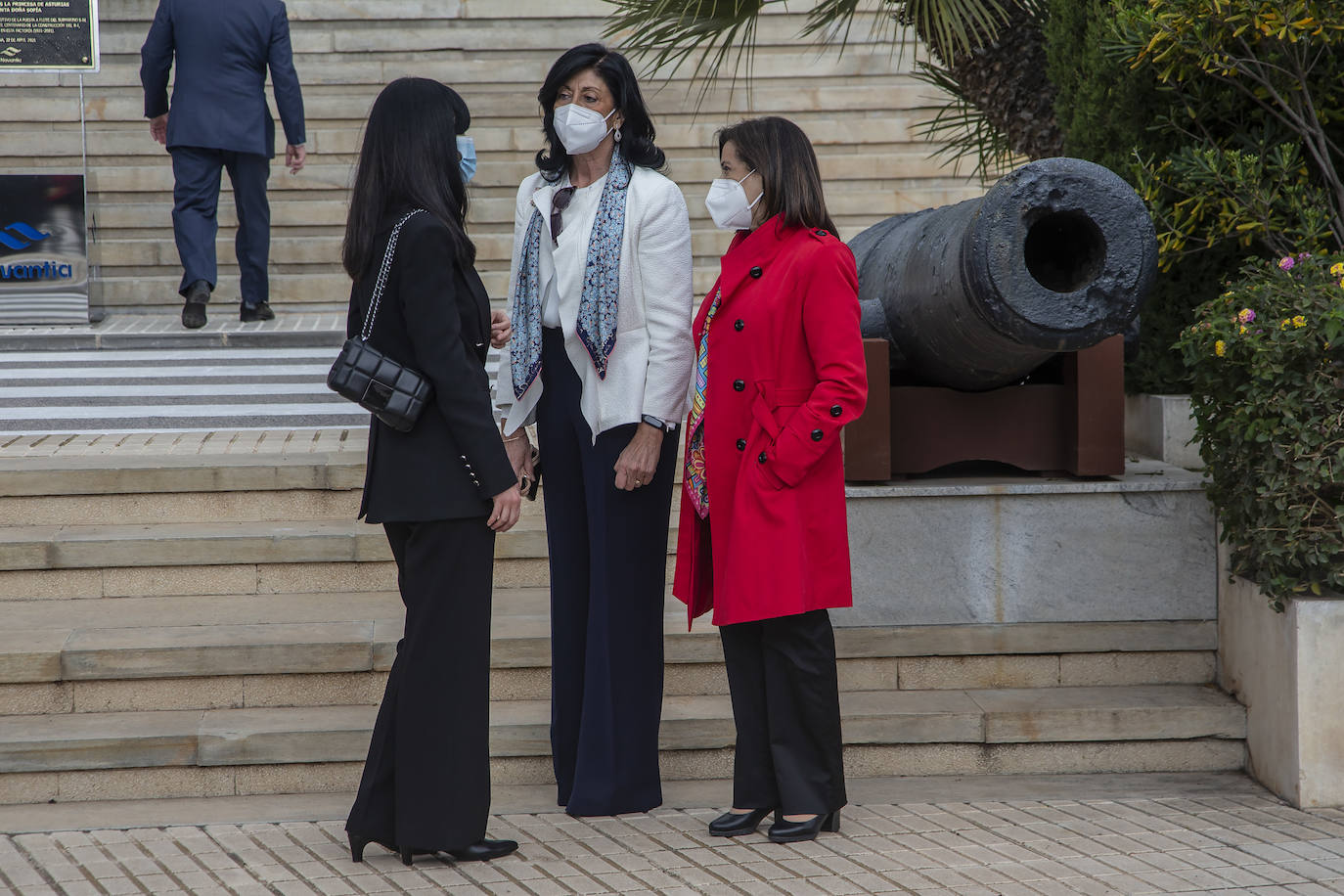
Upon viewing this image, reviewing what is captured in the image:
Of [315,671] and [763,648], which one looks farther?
[315,671]

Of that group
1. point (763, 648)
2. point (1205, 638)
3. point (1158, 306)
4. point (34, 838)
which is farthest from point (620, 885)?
point (1158, 306)

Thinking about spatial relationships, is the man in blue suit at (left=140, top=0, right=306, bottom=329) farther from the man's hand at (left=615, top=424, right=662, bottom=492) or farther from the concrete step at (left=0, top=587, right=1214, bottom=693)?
the man's hand at (left=615, top=424, right=662, bottom=492)

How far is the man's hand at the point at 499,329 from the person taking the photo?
3.67m

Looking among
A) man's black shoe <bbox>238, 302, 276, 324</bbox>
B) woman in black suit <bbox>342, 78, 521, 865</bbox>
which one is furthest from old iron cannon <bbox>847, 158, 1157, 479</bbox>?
man's black shoe <bbox>238, 302, 276, 324</bbox>

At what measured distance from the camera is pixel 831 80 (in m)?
11.8

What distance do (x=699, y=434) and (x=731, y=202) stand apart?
0.63 m

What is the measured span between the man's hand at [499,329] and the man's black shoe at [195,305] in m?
4.98

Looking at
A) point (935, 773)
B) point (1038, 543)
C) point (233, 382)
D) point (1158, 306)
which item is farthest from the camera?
point (233, 382)

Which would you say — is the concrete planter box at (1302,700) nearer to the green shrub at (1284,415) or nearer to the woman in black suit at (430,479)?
the green shrub at (1284,415)

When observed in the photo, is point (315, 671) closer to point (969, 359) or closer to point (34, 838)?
point (34, 838)

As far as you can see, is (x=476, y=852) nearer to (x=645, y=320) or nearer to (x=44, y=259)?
(x=645, y=320)

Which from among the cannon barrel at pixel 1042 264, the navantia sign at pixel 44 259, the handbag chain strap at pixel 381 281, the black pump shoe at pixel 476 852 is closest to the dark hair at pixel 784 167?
the cannon barrel at pixel 1042 264

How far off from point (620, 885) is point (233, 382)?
4.51 metres

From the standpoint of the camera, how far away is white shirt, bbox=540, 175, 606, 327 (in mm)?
3756
